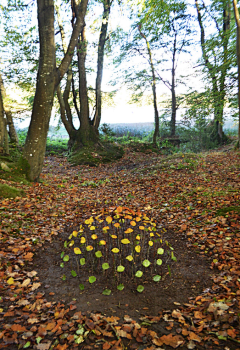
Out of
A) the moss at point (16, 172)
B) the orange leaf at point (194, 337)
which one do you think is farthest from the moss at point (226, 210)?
the moss at point (16, 172)

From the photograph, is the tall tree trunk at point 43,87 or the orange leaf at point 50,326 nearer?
the orange leaf at point 50,326

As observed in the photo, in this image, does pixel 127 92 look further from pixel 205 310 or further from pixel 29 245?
pixel 205 310

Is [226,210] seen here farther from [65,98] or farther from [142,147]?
[65,98]

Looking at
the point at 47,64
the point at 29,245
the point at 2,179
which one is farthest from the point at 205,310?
the point at 47,64

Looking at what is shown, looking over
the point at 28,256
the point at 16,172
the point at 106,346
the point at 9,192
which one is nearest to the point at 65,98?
the point at 16,172

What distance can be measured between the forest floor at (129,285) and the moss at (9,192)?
0.17m

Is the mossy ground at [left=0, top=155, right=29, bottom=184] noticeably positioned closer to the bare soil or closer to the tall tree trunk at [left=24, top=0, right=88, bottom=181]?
the tall tree trunk at [left=24, top=0, right=88, bottom=181]

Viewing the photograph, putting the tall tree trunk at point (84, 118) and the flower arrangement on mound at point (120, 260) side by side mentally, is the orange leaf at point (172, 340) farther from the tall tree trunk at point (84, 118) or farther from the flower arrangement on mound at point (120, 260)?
the tall tree trunk at point (84, 118)

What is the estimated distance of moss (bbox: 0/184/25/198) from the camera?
16.3ft

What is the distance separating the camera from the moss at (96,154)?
1121 cm

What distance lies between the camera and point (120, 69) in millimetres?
14578

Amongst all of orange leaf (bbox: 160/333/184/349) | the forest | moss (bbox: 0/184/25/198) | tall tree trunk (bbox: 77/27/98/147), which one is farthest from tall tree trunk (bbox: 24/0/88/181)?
orange leaf (bbox: 160/333/184/349)

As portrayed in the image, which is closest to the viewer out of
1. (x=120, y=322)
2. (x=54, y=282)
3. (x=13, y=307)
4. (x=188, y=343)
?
(x=188, y=343)

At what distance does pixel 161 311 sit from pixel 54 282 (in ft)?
4.58
